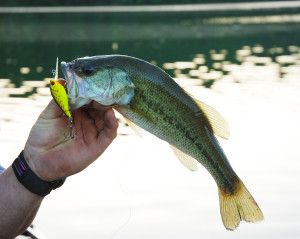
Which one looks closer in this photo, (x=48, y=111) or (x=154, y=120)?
(x=154, y=120)

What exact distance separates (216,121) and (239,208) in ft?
2.10

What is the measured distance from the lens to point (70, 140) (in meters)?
4.14

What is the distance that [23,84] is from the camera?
22125mm

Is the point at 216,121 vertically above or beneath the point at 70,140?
above

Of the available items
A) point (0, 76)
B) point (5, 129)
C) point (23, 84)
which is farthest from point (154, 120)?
point (0, 76)

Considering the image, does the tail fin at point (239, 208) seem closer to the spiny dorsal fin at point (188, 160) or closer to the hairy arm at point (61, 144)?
the spiny dorsal fin at point (188, 160)

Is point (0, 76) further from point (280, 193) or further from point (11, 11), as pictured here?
point (11, 11)

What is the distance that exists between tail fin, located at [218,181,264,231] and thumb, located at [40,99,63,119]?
121 cm

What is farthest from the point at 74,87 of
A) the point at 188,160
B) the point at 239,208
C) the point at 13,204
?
the point at 239,208

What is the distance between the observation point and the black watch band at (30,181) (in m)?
4.32

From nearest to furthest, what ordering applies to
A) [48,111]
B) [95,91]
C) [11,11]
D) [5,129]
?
[95,91] → [48,111] → [5,129] → [11,11]

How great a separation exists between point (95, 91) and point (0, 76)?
71.4 feet

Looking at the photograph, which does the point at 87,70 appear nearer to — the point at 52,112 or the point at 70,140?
the point at 52,112

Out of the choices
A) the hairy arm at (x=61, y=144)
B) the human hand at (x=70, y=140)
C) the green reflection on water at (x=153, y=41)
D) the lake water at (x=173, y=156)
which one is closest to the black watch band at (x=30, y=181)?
the hairy arm at (x=61, y=144)
